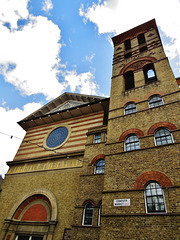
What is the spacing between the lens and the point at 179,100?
11414 millimetres

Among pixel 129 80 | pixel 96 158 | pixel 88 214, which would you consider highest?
pixel 129 80

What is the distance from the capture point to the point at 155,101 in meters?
12.7

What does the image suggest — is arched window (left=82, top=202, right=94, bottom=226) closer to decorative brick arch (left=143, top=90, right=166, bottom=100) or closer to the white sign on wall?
the white sign on wall

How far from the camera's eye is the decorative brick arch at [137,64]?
54.9 ft

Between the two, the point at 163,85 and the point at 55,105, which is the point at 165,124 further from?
the point at 55,105

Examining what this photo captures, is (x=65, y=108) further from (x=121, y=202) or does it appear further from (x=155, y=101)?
(x=121, y=202)

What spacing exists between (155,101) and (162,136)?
3.40 metres

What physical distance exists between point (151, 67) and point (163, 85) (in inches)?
187

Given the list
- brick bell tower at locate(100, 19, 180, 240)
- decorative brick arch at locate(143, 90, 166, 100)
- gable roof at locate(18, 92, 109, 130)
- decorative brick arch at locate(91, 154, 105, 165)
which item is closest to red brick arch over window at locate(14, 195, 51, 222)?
decorative brick arch at locate(91, 154, 105, 165)

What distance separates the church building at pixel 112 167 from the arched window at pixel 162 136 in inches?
2.2

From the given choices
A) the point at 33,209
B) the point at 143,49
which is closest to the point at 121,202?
the point at 33,209

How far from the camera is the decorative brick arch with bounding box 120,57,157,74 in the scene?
54.9 feet

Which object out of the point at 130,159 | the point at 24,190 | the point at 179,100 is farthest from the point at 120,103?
the point at 24,190

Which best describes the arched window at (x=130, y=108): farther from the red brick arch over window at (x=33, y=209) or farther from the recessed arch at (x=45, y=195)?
the red brick arch over window at (x=33, y=209)
